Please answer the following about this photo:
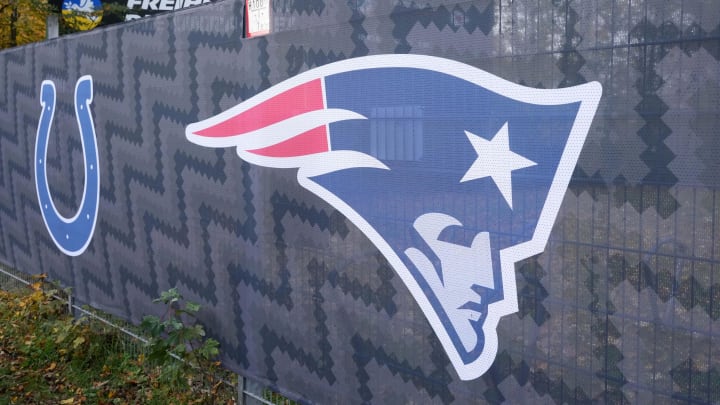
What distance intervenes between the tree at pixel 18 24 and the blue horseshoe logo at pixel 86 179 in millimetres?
5449

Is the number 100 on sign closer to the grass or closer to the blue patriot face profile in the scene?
the blue patriot face profile

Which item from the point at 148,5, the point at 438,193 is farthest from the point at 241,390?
the point at 148,5

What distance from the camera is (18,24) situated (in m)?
12.2

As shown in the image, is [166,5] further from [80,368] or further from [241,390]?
[241,390]

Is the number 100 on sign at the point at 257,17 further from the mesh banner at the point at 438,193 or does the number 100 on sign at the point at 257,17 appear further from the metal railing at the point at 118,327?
the metal railing at the point at 118,327

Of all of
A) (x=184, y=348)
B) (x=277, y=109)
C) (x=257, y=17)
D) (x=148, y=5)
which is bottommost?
(x=184, y=348)

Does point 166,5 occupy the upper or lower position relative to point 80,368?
upper

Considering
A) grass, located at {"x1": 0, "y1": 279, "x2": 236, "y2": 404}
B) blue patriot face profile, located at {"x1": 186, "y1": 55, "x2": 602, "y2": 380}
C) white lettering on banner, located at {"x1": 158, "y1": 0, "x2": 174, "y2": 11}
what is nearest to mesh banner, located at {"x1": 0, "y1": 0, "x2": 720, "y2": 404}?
blue patriot face profile, located at {"x1": 186, "y1": 55, "x2": 602, "y2": 380}

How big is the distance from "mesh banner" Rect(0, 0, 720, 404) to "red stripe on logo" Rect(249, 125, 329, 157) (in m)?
0.01

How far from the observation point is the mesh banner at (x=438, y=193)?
252 centimetres

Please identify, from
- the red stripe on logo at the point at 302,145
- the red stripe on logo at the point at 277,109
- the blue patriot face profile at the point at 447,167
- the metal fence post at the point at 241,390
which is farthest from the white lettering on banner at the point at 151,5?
the blue patriot face profile at the point at 447,167

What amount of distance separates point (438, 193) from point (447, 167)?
112 millimetres

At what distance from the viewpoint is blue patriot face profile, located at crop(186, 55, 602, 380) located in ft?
9.34

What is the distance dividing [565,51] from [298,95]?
1.50 m
